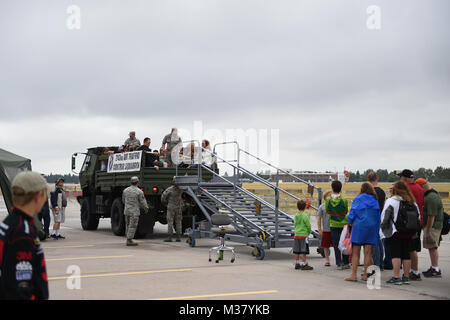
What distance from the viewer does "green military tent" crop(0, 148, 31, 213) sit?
1476 cm

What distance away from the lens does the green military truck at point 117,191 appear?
1453cm

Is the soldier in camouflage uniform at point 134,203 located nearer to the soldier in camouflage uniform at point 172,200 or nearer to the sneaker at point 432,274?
the soldier in camouflage uniform at point 172,200

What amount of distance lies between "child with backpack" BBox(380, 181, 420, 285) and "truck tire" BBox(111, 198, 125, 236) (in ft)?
30.2

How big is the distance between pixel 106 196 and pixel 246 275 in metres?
9.66

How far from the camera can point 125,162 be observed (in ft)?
50.7

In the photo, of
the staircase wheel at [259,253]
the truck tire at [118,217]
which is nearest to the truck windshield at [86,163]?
the truck tire at [118,217]

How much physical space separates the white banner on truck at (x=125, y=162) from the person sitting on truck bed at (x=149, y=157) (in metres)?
0.18

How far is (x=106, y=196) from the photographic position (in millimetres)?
17234

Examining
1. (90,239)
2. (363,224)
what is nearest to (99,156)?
(90,239)

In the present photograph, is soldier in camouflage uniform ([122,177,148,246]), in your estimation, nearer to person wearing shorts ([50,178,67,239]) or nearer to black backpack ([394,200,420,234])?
person wearing shorts ([50,178,67,239])

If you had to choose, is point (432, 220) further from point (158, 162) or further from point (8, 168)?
point (8, 168)

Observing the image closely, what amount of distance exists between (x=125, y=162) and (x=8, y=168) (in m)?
3.18

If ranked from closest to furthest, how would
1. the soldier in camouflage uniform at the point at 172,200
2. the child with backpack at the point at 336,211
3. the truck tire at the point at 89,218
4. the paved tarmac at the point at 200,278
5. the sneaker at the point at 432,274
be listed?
1. the paved tarmac at the point at 200,278
2. the sneaker at the point at 432,274
3. the child with backpack at the point at 336,211
4. the soldier in camouflage uniform at the point at 172,200
5. the truck tire at the point at 89,218
